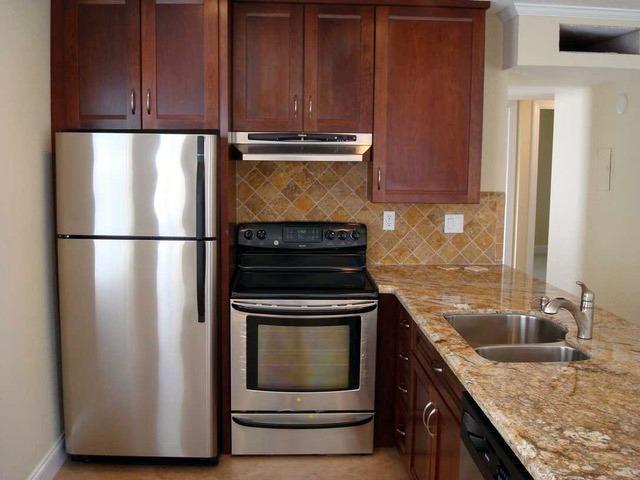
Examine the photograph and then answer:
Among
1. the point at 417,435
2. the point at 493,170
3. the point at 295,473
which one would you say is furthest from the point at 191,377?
the point at 493,170

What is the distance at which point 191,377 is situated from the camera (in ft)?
8.95

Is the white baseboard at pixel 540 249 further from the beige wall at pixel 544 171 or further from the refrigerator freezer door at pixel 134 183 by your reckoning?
the refrigerator freezer door at pixel 134 183

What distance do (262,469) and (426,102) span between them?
6.60 feet

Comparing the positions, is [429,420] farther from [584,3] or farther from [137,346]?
[584,3]

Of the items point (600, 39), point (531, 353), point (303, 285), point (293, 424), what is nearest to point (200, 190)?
point (303, 285)

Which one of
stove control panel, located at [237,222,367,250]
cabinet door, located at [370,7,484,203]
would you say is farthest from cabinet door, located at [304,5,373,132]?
stove control panel, located at [237,222,367,250]

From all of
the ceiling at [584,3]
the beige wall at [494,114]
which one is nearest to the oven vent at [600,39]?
the ceiling at [584,3]

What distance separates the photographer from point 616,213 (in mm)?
3904

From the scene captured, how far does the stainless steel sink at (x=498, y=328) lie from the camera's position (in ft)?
Answer: 7.65

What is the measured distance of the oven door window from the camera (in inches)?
111

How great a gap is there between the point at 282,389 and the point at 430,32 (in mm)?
1952

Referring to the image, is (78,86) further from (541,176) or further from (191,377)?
(541,176)

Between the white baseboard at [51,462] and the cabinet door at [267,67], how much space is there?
179 centimetres

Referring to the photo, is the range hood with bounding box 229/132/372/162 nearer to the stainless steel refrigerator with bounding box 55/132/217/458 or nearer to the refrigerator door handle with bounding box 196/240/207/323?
the stainless steel refrigerator with bounding box 55/132/217/458
